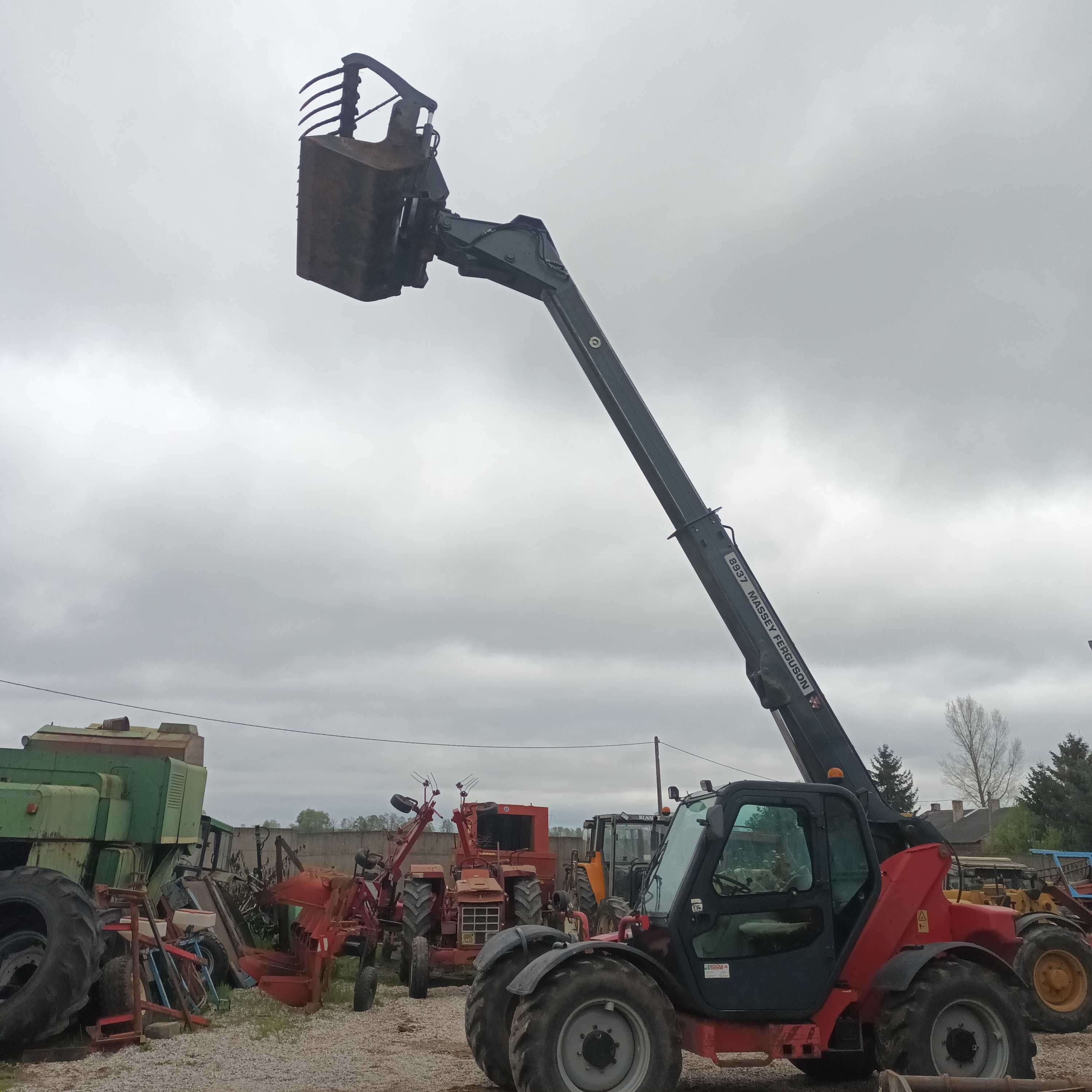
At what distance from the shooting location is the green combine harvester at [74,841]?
7.61m

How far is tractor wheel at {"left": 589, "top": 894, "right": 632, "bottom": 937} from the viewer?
12836mm

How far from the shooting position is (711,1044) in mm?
5852

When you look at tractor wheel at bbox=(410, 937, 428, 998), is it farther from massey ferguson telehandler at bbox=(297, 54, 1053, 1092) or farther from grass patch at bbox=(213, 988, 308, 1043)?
massey ferguson telehandler at bbox=(297, 54, 1053, 1092)

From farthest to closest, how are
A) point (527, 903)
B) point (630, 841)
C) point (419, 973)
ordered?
point (630, 841)
point (527, 903)
point (419, 973)

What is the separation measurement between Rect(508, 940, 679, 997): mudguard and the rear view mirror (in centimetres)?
83

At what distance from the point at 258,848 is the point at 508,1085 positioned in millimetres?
13229

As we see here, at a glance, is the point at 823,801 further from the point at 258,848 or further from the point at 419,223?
the point at 258,848

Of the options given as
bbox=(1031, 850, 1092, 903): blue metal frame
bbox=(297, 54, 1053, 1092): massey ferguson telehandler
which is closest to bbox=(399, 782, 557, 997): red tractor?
bbox=(297, 54, 1053, 1092): massey ferguson telehandler

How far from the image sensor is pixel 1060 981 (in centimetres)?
951

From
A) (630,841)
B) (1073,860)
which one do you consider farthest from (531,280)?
(1073,860)

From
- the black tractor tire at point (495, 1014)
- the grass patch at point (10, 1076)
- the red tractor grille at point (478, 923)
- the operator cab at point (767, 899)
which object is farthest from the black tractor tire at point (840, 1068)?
the red tractor grille at point (478, 923)

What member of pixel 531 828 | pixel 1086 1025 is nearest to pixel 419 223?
pixel 1086 1025

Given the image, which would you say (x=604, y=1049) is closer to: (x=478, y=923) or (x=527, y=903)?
(x=478, y=923)

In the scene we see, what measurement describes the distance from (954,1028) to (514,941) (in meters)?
2.86
